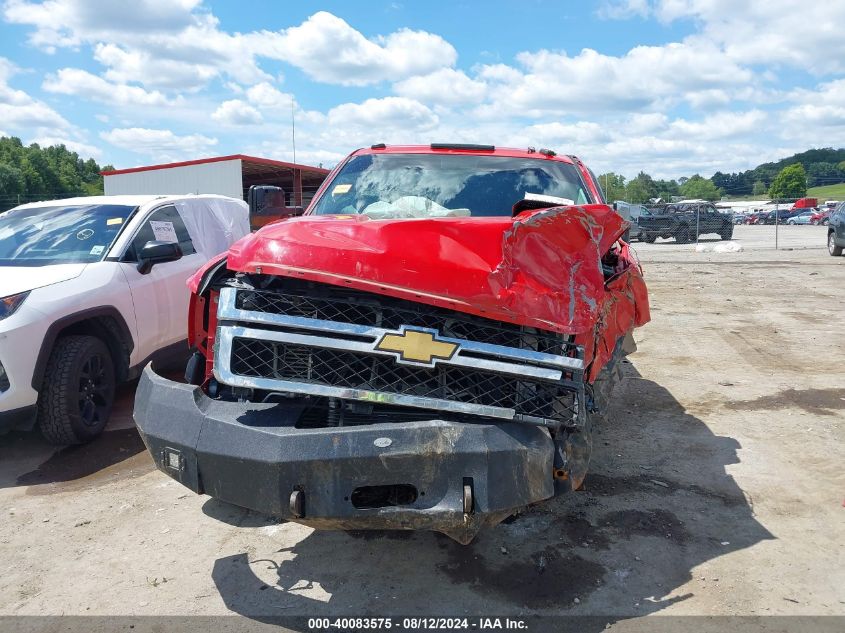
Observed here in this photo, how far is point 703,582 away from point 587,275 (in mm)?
1549

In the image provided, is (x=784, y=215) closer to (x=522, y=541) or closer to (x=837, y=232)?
(x=837, y=232)

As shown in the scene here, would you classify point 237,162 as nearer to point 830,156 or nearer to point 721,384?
point 721,384

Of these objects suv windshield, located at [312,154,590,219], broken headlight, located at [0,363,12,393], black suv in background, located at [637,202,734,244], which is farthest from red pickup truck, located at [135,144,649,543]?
black suv in background, located at [637,202,734,244]

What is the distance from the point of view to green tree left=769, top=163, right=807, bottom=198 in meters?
91.6

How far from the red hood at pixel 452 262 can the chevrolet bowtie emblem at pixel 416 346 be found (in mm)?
138

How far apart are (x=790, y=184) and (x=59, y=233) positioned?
103007 mm

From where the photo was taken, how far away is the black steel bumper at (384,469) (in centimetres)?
254

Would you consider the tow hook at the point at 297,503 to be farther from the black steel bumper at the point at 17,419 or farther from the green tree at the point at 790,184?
the green tree at the point at 790,184

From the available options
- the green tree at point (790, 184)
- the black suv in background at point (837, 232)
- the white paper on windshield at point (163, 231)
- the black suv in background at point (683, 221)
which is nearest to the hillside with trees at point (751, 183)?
the green tree at point (790, 184)

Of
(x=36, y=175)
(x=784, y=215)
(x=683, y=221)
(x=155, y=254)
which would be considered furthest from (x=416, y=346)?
(x=36, y=175)

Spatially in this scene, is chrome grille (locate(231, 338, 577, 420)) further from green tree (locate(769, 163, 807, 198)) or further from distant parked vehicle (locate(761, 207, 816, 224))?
green tree (locate(769, 163, 807, 198))

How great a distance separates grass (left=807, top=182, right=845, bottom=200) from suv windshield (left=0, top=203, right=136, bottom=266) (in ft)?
327

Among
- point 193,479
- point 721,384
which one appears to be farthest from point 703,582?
point 721,384

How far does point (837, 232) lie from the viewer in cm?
1798
